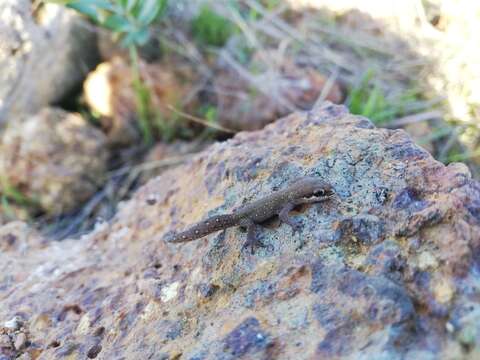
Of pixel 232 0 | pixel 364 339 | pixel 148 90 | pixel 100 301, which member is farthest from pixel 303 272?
pixel 232 0

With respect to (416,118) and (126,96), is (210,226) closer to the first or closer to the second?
(416,118)

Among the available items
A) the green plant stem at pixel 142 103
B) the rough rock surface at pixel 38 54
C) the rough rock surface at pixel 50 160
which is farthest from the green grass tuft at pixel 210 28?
the rough rock surface at pixel 50 160

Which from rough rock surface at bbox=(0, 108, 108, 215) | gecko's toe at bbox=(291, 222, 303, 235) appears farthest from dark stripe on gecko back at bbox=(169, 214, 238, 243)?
rough rock surface at bbox=(0, 108, 108, 215)

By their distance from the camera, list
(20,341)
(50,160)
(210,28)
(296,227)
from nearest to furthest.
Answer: (296,227) < (20,341) < (50,160) < (210,28)

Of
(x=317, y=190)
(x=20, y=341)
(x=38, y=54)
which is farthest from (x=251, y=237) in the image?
(x=38, y=54)

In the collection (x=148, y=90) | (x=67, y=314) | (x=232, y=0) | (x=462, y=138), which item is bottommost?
(x=462, y=138)

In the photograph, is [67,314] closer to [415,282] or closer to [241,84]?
[415,282]

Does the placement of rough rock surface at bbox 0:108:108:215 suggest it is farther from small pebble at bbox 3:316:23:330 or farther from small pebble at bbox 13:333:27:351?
small pebble at bbox 13:333:27:351
